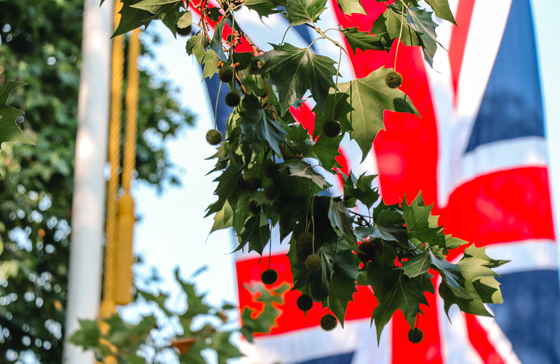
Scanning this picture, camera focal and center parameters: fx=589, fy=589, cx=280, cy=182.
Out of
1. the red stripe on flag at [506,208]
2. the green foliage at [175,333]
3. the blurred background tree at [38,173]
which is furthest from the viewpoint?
the blurred background tree at [38,173]

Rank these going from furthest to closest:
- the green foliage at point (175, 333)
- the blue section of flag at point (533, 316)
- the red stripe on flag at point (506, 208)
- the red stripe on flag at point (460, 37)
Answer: the red stripe on flag at point (460, 37)
the red stripe on flag at point (506, 208)
the blue section of flag at point (533, 316)
the green foliage at point (175, 333)

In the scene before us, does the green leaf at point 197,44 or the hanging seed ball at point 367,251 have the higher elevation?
the green leaf at point 197,44

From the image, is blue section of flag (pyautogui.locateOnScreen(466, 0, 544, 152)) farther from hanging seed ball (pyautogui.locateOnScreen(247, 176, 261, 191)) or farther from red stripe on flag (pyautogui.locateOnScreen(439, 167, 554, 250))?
hanging seed ball (pyautogui.locateOnScreen(247, 176, 261, 191))

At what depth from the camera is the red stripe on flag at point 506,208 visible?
93.0 inches

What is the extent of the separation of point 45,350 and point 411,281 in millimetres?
3313

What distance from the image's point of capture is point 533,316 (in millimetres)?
2264

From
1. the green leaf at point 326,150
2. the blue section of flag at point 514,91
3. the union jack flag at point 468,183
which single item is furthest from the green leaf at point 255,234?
the blue section of flag at point 514,91

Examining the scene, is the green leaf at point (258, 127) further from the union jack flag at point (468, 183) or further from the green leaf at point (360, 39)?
the union jack flag at point (468, 183)

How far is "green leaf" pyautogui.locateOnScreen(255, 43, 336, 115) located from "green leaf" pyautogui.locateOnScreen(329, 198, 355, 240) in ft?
0.39

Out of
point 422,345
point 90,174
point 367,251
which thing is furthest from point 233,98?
point 422,345

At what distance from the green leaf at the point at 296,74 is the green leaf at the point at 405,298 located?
235mm

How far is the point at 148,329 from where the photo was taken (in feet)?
1.84

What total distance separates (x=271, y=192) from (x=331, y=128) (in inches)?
4.0

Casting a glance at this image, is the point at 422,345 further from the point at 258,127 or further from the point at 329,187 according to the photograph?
the point at 258,127
